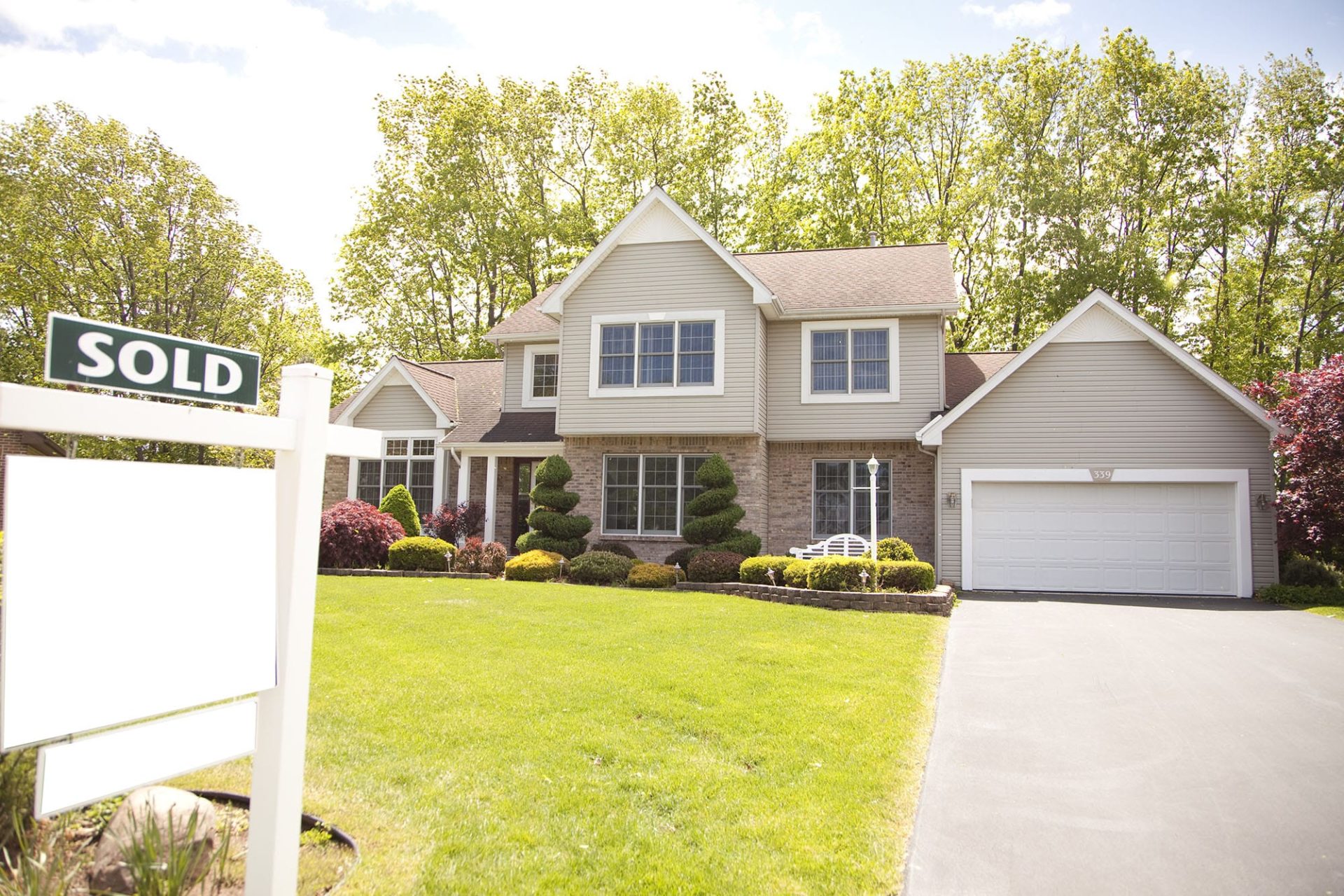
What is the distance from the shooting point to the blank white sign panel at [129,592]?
2652 mm

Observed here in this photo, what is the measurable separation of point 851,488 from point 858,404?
1939 mm

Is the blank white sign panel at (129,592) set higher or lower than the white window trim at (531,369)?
lower

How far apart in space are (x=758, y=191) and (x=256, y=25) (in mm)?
26046

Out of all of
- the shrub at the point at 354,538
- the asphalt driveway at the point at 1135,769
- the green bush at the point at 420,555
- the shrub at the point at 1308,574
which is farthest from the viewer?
the shrub at the point at 354,538

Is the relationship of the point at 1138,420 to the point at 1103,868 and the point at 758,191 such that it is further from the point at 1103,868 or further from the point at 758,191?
the point at 758,191

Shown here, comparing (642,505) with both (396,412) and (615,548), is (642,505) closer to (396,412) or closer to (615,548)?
(615,548)

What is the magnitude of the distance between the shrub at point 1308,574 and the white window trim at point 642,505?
39.5 ft

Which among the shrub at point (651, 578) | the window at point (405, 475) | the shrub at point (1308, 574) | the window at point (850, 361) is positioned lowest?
the shrub at point (651, 578)

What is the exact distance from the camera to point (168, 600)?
3.00 meters

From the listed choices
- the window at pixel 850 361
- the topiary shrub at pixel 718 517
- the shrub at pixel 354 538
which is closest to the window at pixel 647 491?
the topiary shrub at pixel 718 517

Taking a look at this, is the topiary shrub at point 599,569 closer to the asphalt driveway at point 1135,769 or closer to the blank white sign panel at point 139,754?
the asphalt driveway at point 1135,769

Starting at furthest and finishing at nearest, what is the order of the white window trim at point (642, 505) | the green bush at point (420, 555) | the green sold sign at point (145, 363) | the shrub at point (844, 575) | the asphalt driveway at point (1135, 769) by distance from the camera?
the white window trim at point (642, 505), the green bush at point (420, 555), the shrub at point (844, 575), the asphalt driveway at point (1135, 769), the green sold sign at point (145, 363)

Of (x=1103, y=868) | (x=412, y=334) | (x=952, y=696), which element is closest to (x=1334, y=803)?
(x=1103, y=868)

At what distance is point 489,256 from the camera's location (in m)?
34.1
